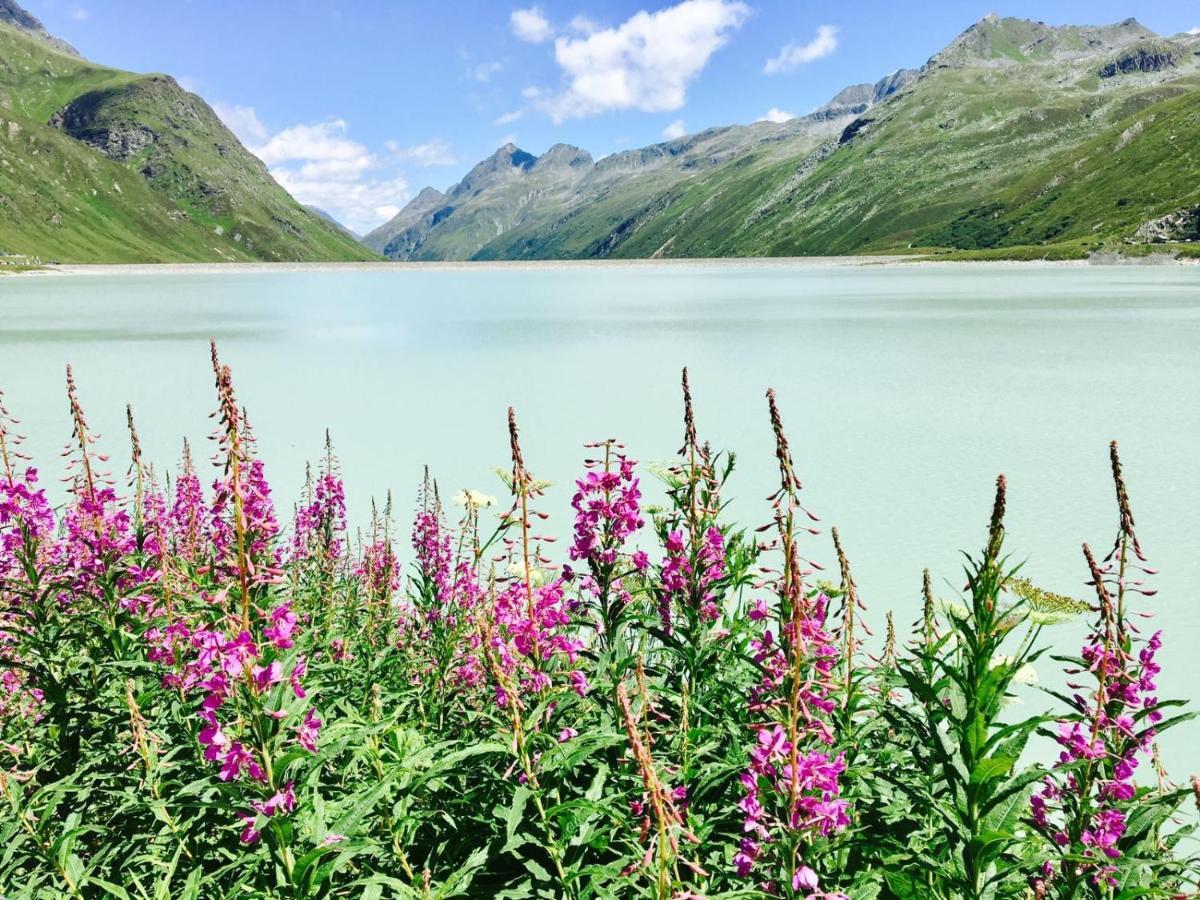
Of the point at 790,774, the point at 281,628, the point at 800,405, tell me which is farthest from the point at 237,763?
the point at 800,405

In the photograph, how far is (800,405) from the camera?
1209 inches

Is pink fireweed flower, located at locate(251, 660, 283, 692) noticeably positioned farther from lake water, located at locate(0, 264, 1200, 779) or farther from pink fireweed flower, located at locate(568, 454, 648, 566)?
lake water, located at locate(0, 264, 1200, 779)

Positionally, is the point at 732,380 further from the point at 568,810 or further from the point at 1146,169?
the point at 1146,169

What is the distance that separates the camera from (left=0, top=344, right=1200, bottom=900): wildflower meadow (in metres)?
3.20

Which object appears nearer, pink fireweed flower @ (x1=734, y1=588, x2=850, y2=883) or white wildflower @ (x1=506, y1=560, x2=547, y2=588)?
pink fireweed flower @ (x1=734, y1=588, x2=850, y2=883)

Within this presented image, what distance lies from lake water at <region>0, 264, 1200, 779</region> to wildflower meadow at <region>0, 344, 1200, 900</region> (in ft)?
4.14

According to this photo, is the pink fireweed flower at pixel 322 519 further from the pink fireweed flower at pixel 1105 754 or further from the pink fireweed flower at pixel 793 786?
the pink fireweed flower at pixel 1105 754

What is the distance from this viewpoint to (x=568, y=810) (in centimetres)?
379

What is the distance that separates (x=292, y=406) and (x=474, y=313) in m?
48.4

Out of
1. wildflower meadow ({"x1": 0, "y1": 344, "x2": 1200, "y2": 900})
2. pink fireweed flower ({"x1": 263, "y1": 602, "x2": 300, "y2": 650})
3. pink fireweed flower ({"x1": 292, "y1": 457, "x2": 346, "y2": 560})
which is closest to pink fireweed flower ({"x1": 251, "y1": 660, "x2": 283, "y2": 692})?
wildflower meadow ({"x1": 0, "y1": 344, "x2": 1200, "y2": 900})

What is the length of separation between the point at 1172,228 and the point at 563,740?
192 metres

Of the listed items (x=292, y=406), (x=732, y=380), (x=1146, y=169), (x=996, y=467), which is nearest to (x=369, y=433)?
(x=292, y=406)

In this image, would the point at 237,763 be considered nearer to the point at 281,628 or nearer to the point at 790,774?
the point at 281,628

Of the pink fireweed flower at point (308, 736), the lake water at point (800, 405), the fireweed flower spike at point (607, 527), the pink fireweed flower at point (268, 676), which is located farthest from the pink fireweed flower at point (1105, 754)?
the pink fireweed flower at point (268, 676)
